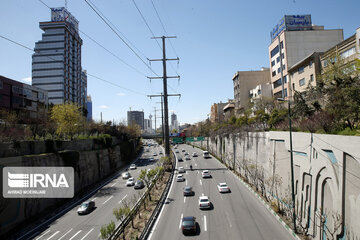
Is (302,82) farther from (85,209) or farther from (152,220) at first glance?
(85,209)

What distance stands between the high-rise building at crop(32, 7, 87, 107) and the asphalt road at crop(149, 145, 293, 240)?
7809 cm

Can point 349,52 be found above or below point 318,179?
above

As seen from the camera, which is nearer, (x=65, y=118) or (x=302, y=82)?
(x=302, y=82)

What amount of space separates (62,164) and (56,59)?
238 ft

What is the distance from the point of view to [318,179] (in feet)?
60.3

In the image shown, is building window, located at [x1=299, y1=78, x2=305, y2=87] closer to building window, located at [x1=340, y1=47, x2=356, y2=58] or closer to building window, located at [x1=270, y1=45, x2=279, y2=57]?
building window, located at [x1=340, y1=47, x2=356, y2=58]

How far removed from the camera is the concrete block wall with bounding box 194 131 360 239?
1427cm

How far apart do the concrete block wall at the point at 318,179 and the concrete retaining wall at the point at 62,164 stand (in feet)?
94.6

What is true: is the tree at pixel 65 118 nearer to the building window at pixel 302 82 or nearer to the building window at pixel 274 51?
the building window at pixel 302 82

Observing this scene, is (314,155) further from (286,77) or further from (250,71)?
(250,71)

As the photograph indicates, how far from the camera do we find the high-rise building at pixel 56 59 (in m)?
91.5

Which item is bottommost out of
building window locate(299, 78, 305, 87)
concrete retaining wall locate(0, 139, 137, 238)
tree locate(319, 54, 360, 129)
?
concrete retaining wall locate(0, 139, 137, 238)

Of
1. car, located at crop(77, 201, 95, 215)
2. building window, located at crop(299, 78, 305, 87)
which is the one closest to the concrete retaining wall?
car, located at crop(77, 201, 95, 215)

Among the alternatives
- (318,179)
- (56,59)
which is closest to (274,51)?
(318,179)
